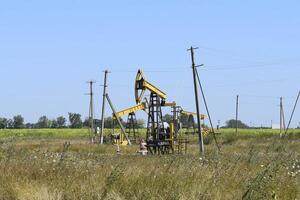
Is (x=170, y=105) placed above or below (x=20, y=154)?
above

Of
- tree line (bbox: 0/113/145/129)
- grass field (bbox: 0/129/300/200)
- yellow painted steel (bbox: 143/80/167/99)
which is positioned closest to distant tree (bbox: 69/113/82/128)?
tree line (bbox: 0/113/145/129)

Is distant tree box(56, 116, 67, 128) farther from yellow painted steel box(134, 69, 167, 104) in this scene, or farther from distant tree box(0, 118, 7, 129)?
yellow painted steel box(134, 69, 167, 104)

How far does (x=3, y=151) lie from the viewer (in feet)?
37.1

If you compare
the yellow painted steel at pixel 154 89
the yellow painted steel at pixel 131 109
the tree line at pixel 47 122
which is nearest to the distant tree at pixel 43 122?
the tree line at pixel 47 122

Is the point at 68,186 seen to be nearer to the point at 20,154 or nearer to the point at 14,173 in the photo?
the point at 14,173

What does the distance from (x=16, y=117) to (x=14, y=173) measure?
504 feet

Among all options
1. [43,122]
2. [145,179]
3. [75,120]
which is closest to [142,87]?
[145,179]

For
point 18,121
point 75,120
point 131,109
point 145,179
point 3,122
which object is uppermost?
point 75,120

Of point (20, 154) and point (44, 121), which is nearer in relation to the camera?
point (20, 154)

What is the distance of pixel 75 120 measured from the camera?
6107 inches

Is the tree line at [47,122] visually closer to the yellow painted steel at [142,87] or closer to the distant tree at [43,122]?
the distant tree at [43,122]

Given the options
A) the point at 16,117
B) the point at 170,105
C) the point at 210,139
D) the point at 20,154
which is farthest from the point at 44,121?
the point at 20,154

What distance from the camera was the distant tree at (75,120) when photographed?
507ft

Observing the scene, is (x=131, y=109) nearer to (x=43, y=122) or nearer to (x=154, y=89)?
(x=154, y=89)
